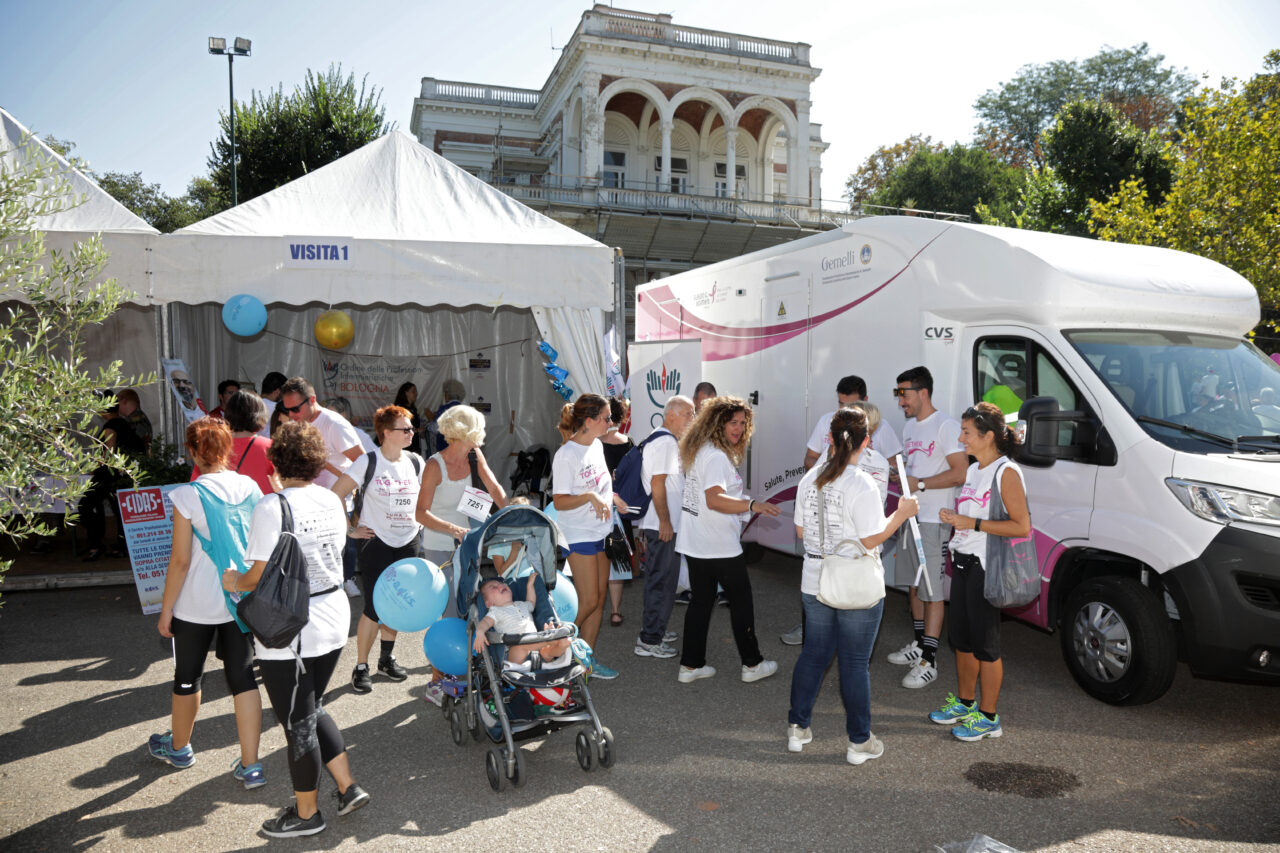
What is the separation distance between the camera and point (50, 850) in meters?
3.47

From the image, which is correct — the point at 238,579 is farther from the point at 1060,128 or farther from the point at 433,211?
the point at 1060,128

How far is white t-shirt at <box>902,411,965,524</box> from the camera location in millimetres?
5500

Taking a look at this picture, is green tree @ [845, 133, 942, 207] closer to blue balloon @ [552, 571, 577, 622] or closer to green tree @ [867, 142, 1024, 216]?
green tree @ [867, 142, 1024, 216]

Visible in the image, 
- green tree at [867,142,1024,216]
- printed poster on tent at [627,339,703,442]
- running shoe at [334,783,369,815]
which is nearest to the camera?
running shoe at [334,783,369,815]

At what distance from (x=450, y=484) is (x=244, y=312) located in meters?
4.00

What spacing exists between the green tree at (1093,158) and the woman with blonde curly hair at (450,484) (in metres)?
20.2

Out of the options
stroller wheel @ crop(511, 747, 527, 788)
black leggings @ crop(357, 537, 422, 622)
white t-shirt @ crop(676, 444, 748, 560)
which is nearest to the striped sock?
white t-shirt @ crop(676, 444, 748, 560)

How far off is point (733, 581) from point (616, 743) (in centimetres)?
117

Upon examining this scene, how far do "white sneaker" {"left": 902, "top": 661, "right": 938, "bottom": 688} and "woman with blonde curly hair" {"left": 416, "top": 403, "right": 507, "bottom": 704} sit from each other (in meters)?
2.76

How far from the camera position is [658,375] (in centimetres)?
949

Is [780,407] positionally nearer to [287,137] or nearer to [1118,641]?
[1118,641]

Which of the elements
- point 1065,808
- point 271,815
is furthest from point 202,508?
point 1065,808

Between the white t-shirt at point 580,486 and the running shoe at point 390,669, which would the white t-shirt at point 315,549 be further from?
the running shoe at point 390,669

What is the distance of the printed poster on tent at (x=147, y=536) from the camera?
652 cm
